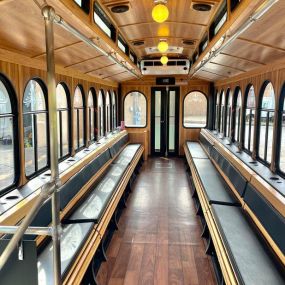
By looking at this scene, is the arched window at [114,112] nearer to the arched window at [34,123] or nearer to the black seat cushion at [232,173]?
the black seat cushion at [232,173]

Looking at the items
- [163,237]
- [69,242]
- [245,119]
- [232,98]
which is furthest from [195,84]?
[69,242]

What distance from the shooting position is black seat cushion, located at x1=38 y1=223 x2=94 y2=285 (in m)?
2.64

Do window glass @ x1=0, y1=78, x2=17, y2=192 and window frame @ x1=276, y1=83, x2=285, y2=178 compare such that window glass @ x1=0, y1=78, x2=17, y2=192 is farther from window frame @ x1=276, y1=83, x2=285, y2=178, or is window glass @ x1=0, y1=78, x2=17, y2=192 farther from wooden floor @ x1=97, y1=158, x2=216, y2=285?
window frame @ x1=276, y1=83, x2=285, y2=178

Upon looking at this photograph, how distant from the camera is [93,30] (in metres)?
3.35

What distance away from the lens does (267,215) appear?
3.22 metres

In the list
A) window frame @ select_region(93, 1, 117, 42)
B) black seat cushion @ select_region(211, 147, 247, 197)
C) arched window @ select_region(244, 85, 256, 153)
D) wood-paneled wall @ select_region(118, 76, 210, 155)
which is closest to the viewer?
window frame @ select_region(93, 1, 117, 42)

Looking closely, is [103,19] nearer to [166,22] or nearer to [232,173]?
[166,22]

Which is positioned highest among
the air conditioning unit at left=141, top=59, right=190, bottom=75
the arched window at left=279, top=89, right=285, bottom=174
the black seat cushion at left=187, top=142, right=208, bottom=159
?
the air conditioning unit at left=141, top=59, right=190, bottom=75

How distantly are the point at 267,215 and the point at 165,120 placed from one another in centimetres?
758

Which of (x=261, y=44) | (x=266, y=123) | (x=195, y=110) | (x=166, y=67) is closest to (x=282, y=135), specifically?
(x=266, y=123)

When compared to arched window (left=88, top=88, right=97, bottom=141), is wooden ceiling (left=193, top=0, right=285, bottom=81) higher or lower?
higher

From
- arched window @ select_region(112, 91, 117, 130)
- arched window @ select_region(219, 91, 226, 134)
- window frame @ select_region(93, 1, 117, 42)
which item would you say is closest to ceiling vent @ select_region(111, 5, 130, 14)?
window frame @ select_region(93, 1, 117, 42)

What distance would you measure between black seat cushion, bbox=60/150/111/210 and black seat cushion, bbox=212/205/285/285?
185cm

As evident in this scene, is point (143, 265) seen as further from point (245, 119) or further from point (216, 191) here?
point (245, 119)
